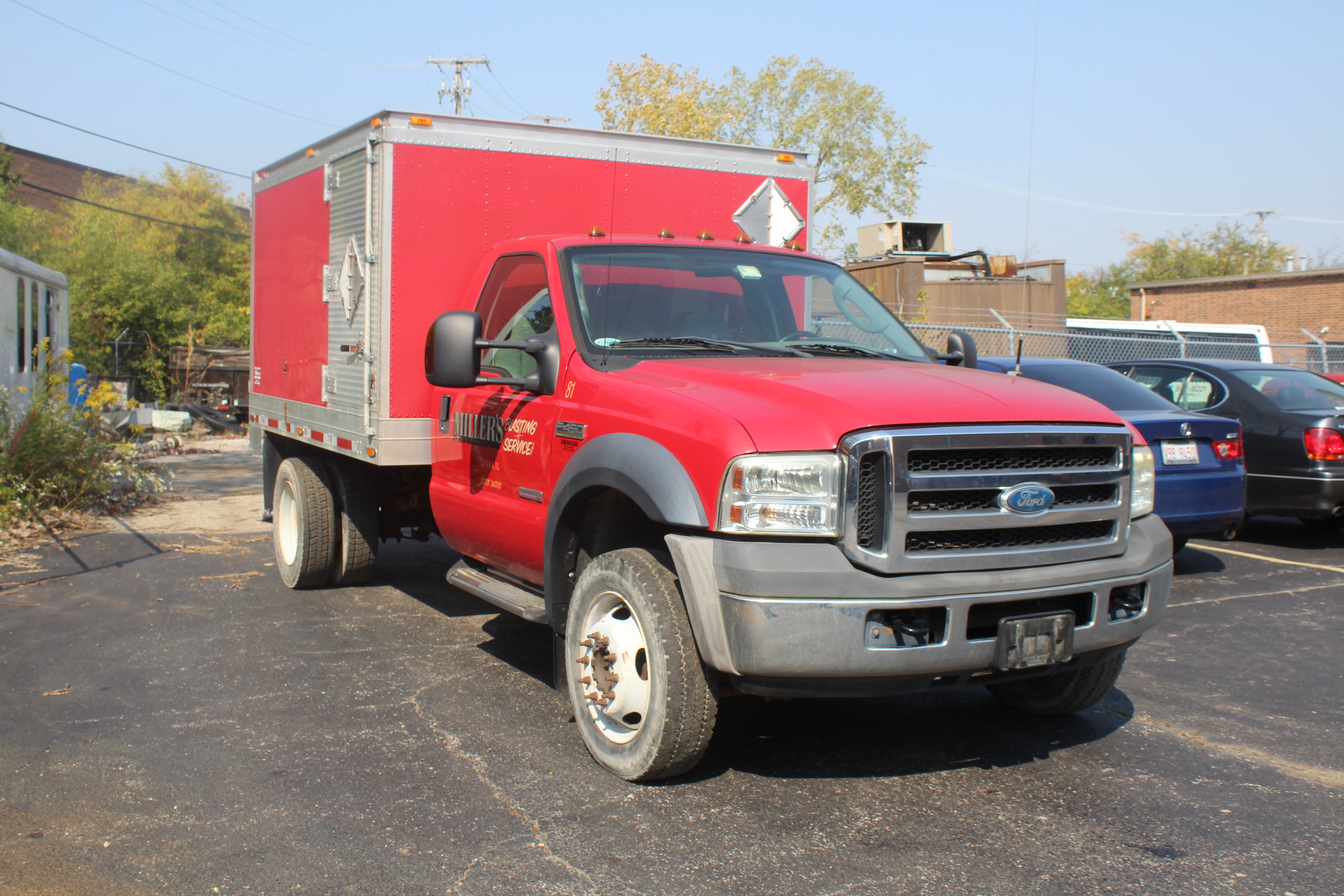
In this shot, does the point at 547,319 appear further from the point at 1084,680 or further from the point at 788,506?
the point at 1084,680

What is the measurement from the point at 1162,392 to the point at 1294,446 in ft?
4.26

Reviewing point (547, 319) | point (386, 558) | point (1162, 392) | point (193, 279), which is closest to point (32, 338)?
point (386, 558)

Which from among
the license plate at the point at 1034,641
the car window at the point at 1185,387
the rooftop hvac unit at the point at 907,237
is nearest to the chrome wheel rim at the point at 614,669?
the license plate at the point at 1034,641

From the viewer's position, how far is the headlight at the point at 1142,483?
13.7 feet

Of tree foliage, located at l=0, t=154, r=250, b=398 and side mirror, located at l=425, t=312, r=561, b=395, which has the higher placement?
tree foliage, located at l=0, t=154, r=250, b=398

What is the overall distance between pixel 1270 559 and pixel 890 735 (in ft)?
19.5

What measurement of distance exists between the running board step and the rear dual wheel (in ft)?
5.80

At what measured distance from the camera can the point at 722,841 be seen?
3541mm

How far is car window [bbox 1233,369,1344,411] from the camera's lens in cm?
947

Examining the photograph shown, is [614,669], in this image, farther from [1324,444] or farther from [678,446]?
[1324,444]

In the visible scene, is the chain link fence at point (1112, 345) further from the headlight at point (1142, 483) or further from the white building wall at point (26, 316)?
the headlight at point (1142, 483)

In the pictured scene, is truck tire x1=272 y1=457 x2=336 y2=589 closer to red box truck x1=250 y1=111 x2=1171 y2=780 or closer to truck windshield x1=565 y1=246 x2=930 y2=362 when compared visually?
red box truck x1=250 y1=111 x2=1171 y2=780

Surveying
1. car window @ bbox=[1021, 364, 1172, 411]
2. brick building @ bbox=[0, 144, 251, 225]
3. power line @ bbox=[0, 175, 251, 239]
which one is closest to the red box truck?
car window @ bbox=[1021, 364, 1172, 411]

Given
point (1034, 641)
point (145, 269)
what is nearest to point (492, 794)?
point (1034, 641)
